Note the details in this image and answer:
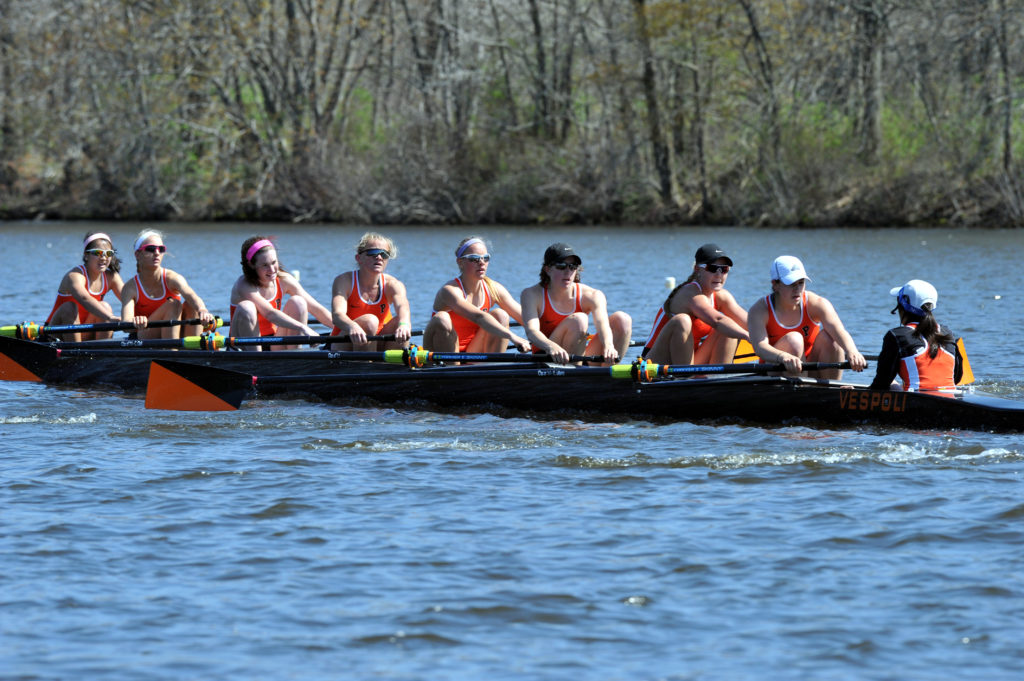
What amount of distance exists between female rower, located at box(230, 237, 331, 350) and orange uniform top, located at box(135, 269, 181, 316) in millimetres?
1034

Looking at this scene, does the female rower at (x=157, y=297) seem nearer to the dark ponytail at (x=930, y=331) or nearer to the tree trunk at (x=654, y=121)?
the dark ponytail at (x=930, y=331)

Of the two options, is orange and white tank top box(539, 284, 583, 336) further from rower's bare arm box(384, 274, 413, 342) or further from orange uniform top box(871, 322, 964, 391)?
orange uniform top box(871, 322, 964, 391)

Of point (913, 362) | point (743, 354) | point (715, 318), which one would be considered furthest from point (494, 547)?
point (743, 354)

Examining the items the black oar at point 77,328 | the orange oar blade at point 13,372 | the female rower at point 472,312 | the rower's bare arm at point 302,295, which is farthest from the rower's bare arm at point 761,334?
the orange oar blade at point 13,372

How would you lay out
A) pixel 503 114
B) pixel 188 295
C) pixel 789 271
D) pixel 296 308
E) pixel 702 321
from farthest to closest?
pixel 503 114 → pixel 188 295 → pixel 296 308 → pixel 702 321 → pixel 789 271

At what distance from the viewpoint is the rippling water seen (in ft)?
17.6

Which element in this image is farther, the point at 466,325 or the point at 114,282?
the point at 114,282

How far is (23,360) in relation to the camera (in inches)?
500

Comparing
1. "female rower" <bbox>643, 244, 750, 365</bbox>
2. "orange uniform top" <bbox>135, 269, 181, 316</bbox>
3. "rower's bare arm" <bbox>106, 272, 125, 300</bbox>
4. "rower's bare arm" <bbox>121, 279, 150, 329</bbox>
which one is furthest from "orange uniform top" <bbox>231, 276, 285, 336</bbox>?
"female rower" <bbox>643, 244, 750, 365</bbox>

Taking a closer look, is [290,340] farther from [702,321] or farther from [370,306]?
[702,321]

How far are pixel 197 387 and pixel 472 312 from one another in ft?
7.33

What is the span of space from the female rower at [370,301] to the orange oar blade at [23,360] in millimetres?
3031

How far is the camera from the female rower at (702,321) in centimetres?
966

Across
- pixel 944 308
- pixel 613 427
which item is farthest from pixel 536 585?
pixel 944 308
